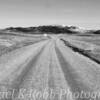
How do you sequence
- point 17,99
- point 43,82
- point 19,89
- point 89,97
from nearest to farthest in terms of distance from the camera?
point 17,99
point 89,97
point 19,89
point 43,82

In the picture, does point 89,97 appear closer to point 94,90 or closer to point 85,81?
point 94,90

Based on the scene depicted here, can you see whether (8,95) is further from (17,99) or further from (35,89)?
(35,89)

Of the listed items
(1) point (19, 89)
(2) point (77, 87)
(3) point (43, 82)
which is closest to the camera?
(1) point (19, 89)

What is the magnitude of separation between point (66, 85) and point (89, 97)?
145 centimetres

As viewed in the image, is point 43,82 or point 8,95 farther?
point 43,82

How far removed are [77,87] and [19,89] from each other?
99.8 inches

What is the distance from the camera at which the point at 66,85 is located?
757 centimetres

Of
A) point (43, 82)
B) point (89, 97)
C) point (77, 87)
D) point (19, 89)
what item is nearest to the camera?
point (89, 97)

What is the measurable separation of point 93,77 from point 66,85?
2429mm

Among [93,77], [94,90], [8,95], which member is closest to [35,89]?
[8,95]

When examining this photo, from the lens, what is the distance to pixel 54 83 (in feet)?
25.5

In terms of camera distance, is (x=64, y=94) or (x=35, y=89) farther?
(x=35, y=89)

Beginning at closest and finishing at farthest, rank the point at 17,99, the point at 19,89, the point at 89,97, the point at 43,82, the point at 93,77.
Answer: the point at 17,99 < the point at 89,97 < the point at 19,89 < the point at 43,82 < the point at 93,77

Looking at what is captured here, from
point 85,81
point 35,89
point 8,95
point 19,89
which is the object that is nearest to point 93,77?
point 85,81
